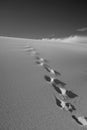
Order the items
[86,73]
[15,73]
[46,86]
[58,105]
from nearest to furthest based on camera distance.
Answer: [58,105], [46,86], [15,73], [86,73]

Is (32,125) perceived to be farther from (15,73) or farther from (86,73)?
(86,73)

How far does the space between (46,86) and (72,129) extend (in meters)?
0.58

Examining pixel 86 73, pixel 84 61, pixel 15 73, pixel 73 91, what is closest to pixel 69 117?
pixel 73 91

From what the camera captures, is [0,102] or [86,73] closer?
[0,102]

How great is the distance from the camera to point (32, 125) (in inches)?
42.4

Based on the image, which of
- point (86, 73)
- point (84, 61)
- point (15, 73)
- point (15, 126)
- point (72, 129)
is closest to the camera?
point (15, 126)

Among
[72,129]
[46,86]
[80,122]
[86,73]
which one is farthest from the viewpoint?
[86,73]

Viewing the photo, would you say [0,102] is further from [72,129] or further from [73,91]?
[73,91]

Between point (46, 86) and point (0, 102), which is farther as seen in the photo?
point (46, 86)

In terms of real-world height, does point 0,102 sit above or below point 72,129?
above

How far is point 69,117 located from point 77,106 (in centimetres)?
20

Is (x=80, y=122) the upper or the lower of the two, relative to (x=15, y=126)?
lower

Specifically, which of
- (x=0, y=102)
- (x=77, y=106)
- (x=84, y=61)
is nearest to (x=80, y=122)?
(x=77, y=106)

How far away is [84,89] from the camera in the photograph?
174cm
